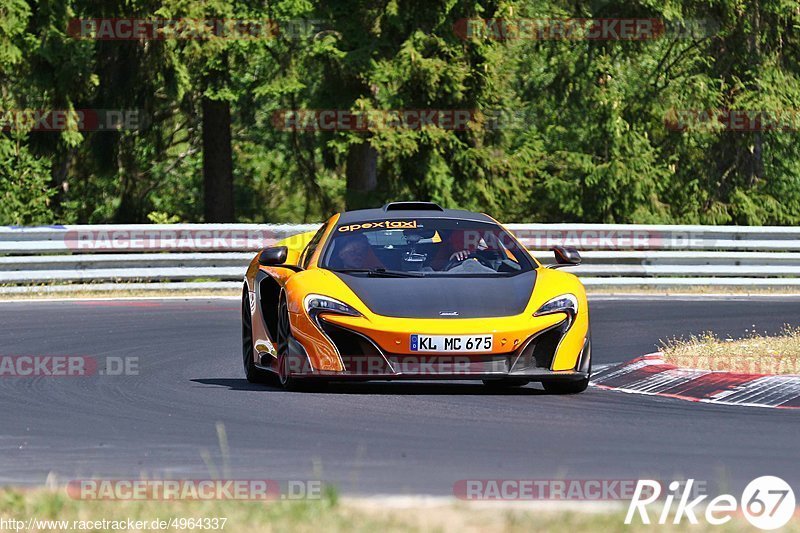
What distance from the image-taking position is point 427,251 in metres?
12.0

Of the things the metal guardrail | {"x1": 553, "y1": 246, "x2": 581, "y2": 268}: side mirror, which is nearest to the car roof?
{"x1": 553, "y1": 246, "x2": 581, "y2": 268}: side mirror

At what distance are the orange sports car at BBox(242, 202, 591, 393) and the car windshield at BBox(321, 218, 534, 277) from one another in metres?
0.01

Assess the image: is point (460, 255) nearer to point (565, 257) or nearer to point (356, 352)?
point (565, 257)

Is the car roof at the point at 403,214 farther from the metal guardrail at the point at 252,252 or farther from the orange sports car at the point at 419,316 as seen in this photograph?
the metal guardrail at the point at 252,252

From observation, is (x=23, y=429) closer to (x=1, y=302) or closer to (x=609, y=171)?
(x=1, y=302)

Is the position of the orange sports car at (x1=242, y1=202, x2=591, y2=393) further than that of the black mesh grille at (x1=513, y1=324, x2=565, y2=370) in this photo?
No

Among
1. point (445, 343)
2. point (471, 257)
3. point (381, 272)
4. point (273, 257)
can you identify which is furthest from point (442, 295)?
point (273, 257)

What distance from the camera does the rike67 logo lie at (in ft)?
20.4

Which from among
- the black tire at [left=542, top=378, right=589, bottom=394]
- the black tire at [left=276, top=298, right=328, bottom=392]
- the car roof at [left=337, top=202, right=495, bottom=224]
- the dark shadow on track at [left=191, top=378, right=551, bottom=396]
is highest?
the car roof at [left=337, top=202, right=495, bottom=224]

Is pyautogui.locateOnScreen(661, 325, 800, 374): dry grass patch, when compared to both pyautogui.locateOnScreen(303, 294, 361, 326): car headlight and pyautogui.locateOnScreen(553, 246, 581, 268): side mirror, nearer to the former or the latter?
pyautogui.locateOnScreen(553, 246, 581, 268): side mirror

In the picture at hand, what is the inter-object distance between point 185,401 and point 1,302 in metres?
10.7

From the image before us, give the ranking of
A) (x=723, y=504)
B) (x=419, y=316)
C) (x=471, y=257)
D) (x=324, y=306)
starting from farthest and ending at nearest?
(x=471, y=257), (x=324, y=306), (x=419, y=316), (x=723, y=504)

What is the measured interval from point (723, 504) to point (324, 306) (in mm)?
4519

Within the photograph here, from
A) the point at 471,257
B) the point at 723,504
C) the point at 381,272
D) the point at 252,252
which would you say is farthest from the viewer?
the point at 252,252
